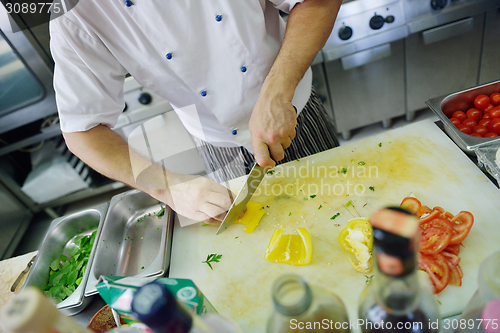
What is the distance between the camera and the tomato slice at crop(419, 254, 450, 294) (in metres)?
0.69

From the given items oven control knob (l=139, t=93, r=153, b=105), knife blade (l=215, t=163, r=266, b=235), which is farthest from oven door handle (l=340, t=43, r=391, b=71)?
knife blade (l=215, t=163, r=266, b=235)

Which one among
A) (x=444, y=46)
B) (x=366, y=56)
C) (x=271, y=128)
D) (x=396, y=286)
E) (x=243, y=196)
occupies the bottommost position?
(x=444, y=46)

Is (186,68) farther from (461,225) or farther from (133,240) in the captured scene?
(461,225)

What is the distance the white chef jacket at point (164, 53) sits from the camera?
94 cm

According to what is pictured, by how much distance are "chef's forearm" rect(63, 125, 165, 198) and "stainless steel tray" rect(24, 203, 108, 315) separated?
24 cm

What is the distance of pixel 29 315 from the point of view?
1.02ft

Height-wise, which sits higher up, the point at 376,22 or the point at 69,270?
the point at 69,270

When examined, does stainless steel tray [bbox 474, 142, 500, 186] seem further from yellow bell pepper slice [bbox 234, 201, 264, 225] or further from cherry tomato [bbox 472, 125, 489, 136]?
yellow bell pepper slice [bbox 234, 201, 264, 225]

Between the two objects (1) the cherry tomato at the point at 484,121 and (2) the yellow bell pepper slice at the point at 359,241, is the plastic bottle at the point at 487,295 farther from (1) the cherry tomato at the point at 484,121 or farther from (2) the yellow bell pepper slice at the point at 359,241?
(1) the cherry tomato at the point at 484,121

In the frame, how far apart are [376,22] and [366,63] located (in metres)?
0.24

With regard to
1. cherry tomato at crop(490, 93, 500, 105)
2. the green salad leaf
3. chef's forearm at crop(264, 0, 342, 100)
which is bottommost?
cherry tomato at crop(490, 93, 500, 105)

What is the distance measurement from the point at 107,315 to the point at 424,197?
890 millimetres

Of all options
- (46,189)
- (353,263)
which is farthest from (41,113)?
(353,263)

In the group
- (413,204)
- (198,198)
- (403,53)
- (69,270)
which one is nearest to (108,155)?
(198,198)
